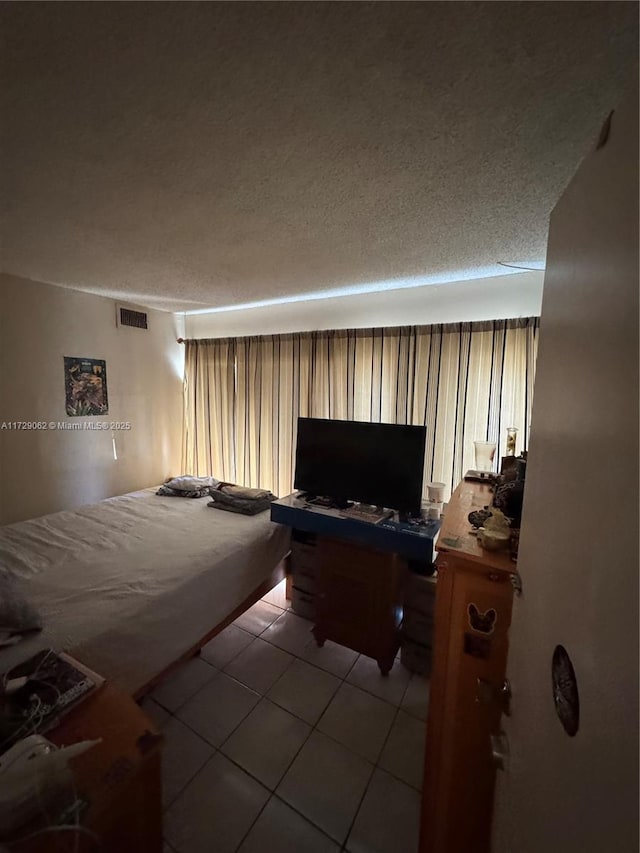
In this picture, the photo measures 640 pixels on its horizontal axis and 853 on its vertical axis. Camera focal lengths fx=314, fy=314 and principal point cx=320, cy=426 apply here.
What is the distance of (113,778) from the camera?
27.2 inches

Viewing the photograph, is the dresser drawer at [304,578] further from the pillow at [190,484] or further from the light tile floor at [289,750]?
the pillow at [190,484]

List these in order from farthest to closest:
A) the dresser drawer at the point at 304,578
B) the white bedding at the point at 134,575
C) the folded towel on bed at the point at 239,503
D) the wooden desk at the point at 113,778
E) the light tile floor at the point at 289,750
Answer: the folded towel on bed at the point at 239,503
the dresser drawer at the point at 304,578
the white bedding at the point at 134,575
the light tile floor at the point at 289,750
the wooden desk at the point at 113,778

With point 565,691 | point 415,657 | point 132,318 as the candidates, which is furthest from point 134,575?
point 132,318

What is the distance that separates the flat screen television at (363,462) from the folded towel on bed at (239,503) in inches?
18.1

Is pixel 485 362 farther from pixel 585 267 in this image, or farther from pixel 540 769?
pixel 540 769

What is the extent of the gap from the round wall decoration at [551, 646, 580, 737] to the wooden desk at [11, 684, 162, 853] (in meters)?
0.90

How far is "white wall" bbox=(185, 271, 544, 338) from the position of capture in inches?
82.4

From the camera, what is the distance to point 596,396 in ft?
1.50

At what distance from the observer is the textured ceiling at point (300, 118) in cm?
63

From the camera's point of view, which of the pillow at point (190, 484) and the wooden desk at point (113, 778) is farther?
the pillow at point (190, 484)

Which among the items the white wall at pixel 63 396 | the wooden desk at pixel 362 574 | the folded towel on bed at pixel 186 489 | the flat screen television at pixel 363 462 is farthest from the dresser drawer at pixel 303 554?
the white wall at pixel 63 396

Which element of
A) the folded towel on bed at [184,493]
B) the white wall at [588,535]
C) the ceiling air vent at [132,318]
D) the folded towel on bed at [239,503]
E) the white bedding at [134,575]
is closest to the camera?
the white wall at [588,535]

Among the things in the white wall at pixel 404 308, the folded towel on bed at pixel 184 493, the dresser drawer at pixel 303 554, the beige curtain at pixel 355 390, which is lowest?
the dresser drawer at pixel 303 554

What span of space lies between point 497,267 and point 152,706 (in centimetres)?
315
